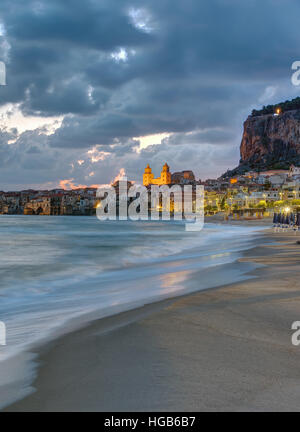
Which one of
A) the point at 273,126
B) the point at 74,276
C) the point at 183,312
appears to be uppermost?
the point at 273,126

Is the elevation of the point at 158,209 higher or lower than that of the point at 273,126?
lower

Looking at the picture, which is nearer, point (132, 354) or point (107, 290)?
point (132, 354)

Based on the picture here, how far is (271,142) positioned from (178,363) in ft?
614

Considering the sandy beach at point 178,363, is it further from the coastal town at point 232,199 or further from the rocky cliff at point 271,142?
the rocky cliff at point 271,142

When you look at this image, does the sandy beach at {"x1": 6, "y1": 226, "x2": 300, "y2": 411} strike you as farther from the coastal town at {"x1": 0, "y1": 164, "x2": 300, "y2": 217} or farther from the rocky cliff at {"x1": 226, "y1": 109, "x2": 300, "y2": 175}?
the rocky cliff at {"x1": 226, "y1": 109, "x2": 300, "y2": 175}

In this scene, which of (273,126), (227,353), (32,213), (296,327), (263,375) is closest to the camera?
(263,375)

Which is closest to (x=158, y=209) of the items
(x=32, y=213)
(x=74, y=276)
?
(x=32, y=213)

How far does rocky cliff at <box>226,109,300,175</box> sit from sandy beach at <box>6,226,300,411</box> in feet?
545

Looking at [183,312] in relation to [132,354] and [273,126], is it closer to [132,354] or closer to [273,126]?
[132,354]

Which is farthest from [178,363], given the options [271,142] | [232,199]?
[271,142]

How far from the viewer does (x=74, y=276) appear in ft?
39.4

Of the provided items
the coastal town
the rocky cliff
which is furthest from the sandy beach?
the rocky cliff
